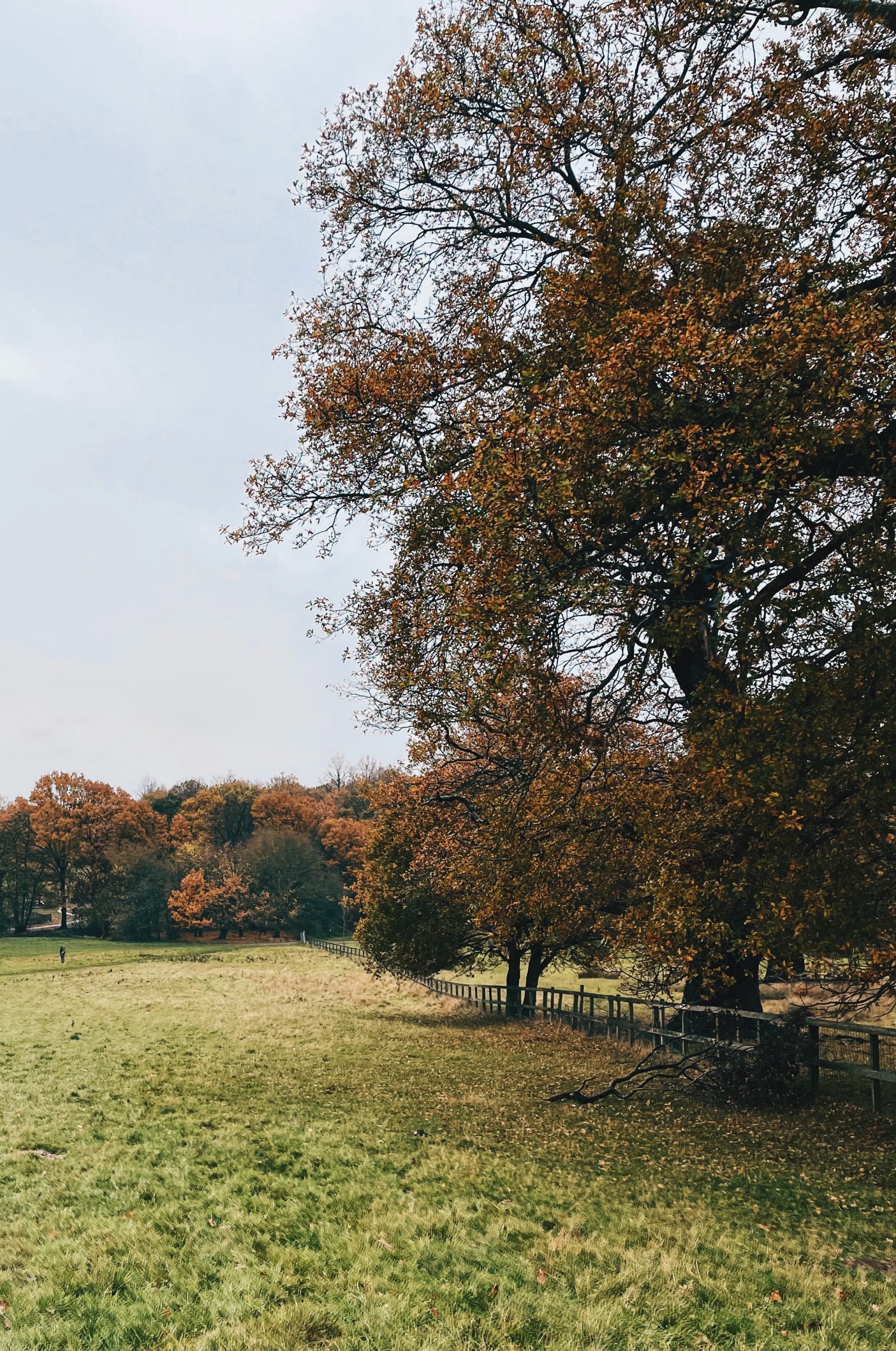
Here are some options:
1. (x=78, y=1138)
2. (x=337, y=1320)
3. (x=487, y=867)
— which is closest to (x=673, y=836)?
(x=487, y=867)

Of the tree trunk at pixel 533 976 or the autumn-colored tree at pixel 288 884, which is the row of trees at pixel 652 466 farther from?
the autumn-colored tree at pixel 288 884

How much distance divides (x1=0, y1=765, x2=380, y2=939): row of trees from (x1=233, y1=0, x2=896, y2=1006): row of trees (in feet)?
184

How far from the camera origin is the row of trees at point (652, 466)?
27.2 feet

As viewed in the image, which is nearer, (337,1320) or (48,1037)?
(337,1320)

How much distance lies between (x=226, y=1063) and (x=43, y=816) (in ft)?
222

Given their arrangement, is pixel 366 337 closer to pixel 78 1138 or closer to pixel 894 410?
pixel 894 410

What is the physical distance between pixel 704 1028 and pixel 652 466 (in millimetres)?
10724

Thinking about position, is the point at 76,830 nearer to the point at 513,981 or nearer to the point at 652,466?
the point at 513,981

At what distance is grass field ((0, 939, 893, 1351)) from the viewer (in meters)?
5.33

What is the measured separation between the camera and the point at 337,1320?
526cm

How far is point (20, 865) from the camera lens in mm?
74562

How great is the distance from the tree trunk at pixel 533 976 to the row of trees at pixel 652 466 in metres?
11.1

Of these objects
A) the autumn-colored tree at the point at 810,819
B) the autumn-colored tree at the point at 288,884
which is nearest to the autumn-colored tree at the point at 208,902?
the autumn-colored tree at the point at 288,884

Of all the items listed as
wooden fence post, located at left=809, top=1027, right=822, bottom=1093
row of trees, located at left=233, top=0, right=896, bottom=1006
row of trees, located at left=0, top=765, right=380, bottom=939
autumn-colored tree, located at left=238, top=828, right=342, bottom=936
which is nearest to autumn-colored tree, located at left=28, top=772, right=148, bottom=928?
row of trees, located at left=0, top=765, right=380, bottom=939
